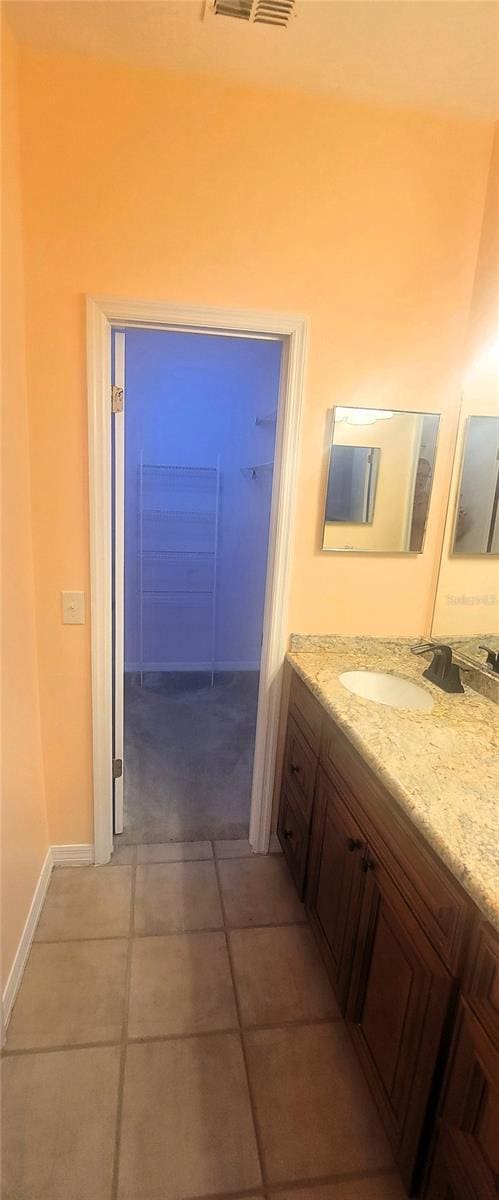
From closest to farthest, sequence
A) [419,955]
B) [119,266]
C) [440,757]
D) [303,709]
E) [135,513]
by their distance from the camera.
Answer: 1. [419,955]
2. [440,757]
3. [119,266]
4. [303,709]
5. [135,513]

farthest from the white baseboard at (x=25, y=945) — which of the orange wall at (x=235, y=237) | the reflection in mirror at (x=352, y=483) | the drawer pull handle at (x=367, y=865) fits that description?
the reflection in mirror at (x=352, y=483)

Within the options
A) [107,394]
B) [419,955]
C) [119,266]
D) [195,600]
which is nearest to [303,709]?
[419,955]

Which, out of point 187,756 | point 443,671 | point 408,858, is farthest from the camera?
point 187,756

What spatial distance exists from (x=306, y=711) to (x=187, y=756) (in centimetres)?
129

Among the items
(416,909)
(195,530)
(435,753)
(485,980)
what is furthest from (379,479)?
(195,530)

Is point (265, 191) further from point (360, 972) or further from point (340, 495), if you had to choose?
point (360, 972)

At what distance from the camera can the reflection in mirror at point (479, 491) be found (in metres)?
1.91

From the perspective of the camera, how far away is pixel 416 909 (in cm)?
113

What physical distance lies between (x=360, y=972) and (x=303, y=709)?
30.9 inches

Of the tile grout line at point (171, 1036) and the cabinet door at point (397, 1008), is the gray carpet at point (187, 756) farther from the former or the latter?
the cabinet door at point (397, 1008)

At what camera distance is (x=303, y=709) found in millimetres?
1934

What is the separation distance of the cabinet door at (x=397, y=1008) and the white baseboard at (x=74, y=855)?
118cm

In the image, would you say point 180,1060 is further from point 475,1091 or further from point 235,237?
point 235,237

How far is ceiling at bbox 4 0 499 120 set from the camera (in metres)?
1.36
